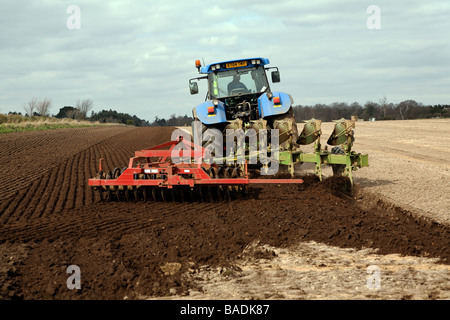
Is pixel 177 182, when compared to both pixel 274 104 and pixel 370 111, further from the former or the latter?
pixel 370 111

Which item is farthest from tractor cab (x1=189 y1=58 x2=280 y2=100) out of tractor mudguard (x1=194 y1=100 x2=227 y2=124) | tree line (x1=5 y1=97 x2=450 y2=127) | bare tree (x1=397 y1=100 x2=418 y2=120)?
bare tree (x1=397 y1=100 x2=418 y2=120)

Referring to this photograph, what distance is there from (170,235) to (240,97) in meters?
4.76

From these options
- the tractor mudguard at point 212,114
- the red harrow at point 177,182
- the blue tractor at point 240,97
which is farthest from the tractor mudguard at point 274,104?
the red harrow at point 177,182

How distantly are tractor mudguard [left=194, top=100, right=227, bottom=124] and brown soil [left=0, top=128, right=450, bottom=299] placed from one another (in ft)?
4.85

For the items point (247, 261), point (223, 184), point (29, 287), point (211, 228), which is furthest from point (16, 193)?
point (247, 261)

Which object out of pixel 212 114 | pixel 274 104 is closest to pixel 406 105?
pixel 274 104

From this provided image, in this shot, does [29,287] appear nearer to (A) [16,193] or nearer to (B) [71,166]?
(A) [16,193]

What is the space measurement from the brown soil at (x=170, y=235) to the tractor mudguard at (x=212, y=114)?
1477 mm

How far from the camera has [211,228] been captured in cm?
563

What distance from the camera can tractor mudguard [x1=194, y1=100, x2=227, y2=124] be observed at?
8.93m

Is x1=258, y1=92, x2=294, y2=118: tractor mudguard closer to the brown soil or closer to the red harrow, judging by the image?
the brown soil

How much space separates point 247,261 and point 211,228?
1.18m

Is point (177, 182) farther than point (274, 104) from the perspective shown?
No

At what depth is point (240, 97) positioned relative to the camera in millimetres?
9625
